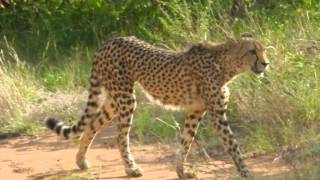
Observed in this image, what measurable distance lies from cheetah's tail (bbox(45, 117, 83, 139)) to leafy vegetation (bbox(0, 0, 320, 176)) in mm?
903

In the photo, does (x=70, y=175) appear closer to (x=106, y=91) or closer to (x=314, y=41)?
(x=106, y=91)

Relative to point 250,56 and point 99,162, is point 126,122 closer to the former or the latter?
point 99,162

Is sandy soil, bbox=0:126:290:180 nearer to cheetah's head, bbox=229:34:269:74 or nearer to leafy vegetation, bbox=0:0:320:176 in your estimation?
leafy vegetation, bbox=0:0:320:176

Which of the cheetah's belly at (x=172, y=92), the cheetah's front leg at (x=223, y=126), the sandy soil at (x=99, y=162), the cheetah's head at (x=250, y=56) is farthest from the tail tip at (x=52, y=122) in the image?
the cheetah's head at (x=250, y=56)

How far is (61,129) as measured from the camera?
7504mm

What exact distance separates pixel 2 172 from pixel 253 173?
2.31 m

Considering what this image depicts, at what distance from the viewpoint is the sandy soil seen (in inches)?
275

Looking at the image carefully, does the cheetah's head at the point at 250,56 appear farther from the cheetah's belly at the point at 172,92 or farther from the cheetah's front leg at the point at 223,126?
the cheetah's belly at the point at 172,92

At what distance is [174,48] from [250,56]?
2696 mm

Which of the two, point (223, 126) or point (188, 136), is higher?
point (223, 126)

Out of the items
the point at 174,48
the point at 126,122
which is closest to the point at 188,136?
the point at 126,122

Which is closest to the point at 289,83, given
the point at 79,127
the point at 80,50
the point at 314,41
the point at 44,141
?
the point at 314,41

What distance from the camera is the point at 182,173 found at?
6.98m

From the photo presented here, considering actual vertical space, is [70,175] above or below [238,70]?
below
